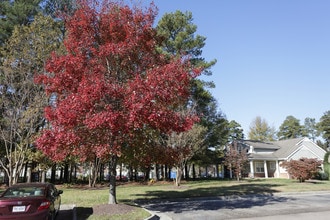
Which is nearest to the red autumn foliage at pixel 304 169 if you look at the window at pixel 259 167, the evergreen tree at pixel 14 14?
the window at pixel 259 167

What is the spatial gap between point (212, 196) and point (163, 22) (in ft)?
77.0

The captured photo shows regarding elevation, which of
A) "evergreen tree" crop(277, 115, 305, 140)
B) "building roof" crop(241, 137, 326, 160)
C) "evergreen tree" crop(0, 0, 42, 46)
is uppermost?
"evergreen tree" crop(0, 0, 42, 46)

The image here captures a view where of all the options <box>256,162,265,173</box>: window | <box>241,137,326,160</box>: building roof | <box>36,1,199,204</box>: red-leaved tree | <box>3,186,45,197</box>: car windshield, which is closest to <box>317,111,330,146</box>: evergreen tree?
<box>241,137,326,160</box>: building roof

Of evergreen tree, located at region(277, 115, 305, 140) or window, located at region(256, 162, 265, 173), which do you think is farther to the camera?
evergreen tree, located at region(277, 115, 305, 140)

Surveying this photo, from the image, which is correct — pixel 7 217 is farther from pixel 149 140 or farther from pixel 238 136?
pixel 238 136

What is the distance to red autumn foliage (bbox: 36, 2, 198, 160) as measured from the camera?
365 inches

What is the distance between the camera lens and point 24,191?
870 centimetres

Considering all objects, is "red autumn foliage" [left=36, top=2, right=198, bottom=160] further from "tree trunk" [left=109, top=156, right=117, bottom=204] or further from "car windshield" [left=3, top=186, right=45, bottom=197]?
"car windshield" [left=3, top=186, right=45, bottom=197]

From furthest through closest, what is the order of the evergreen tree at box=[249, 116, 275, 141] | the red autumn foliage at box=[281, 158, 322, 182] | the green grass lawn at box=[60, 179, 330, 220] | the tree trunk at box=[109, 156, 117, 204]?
1. the evergreen tree at box=[249, 116, 275, 141]
2. the red autumn foliage at box=[281, 158, 322, 182]
3. the green grass lawn at box=[60, 179, 330, 220]
4. the tree trunk at box=[109, 156, 117, 204]

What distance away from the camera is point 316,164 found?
2738 cm

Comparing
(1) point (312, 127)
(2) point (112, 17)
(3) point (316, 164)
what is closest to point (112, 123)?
(2) point (112, 17)

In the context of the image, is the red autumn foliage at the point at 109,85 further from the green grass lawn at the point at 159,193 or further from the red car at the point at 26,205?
the green grass lawn at the point at 159,193

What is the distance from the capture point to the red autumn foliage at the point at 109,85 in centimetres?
927

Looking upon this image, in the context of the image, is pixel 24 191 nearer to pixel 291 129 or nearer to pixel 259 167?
pixel 259 167
